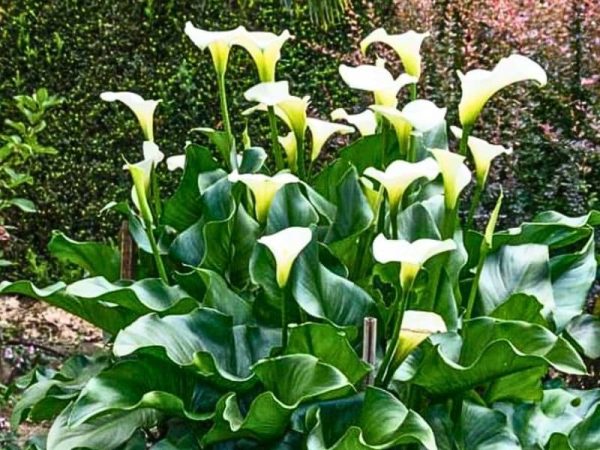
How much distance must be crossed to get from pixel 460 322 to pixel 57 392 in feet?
2.37

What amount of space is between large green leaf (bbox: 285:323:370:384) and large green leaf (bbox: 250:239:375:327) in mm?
83

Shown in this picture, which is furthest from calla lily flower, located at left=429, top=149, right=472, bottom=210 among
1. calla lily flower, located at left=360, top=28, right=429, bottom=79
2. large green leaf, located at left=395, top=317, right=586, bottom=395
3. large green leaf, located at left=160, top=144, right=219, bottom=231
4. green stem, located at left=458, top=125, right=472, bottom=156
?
large green leaf, located at left=160, top=144, right=219, bottom=231

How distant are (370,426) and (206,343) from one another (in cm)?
29

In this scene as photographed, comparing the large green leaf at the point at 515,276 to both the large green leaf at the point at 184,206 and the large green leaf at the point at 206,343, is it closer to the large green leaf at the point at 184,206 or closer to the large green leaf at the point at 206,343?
the large green leaf at the point at 206,343

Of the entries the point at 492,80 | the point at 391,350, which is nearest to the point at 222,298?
the point at 391,350

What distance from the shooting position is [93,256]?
1.83 m

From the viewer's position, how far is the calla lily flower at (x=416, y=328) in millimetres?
1376

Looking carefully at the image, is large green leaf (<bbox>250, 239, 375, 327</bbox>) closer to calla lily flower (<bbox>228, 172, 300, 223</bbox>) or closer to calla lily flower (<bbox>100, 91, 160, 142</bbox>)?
calla lily flower (<bbox>228, 172, 300, 223</bbox>)

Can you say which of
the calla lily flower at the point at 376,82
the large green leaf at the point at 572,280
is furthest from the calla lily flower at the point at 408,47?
the large green leaf at the point at 572,280

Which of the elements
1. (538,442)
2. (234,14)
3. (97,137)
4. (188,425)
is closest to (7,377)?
(97,137)

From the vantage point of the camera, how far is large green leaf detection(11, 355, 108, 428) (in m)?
1.69

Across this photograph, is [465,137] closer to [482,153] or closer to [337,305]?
[482,153]

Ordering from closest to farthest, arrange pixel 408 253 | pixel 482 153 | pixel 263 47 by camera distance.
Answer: pixel 408 253 < pixel 482 153 < pixel 263 47

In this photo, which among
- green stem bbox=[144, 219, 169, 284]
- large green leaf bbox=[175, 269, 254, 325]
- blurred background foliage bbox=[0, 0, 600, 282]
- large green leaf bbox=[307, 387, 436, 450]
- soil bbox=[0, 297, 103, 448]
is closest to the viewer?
large green leaf bbox=[307, 387, 436, 450]
